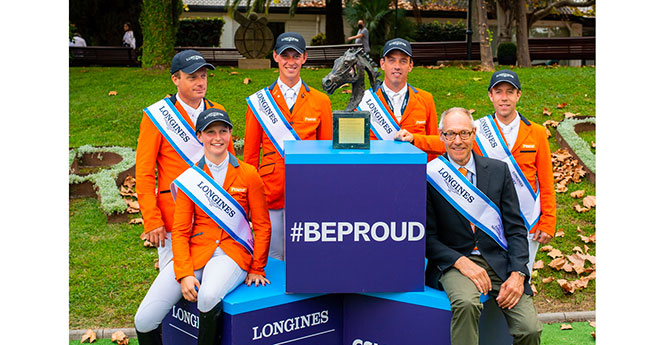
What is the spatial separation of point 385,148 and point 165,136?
148 centimetres

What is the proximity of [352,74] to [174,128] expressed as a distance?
1254 mm

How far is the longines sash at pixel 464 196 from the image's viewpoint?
3984mm

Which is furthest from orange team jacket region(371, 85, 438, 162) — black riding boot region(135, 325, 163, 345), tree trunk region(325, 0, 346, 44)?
tree trunk region(325, 0, 346, 44)

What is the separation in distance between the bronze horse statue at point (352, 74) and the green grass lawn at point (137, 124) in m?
2.76

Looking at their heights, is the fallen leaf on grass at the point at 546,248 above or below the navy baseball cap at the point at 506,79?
below

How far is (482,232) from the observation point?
4027 mm

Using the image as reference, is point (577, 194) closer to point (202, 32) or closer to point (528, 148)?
point (528, 148)

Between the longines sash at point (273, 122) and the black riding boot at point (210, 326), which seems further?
the longines sash at point (273, 122)

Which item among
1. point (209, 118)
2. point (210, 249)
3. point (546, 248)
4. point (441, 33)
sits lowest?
point (546, 248)

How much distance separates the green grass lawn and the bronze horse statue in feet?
9.06

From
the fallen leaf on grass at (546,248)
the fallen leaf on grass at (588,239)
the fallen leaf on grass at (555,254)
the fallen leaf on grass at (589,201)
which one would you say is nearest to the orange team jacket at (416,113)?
the fallen leaf on grass at (555,254)

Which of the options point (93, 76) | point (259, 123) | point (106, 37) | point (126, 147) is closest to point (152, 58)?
point (93, 76)

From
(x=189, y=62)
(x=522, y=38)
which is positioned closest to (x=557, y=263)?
(x=189, y=62)

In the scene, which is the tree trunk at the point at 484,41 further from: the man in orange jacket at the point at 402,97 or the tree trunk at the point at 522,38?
the man in orange jacket at the point at 402,97
